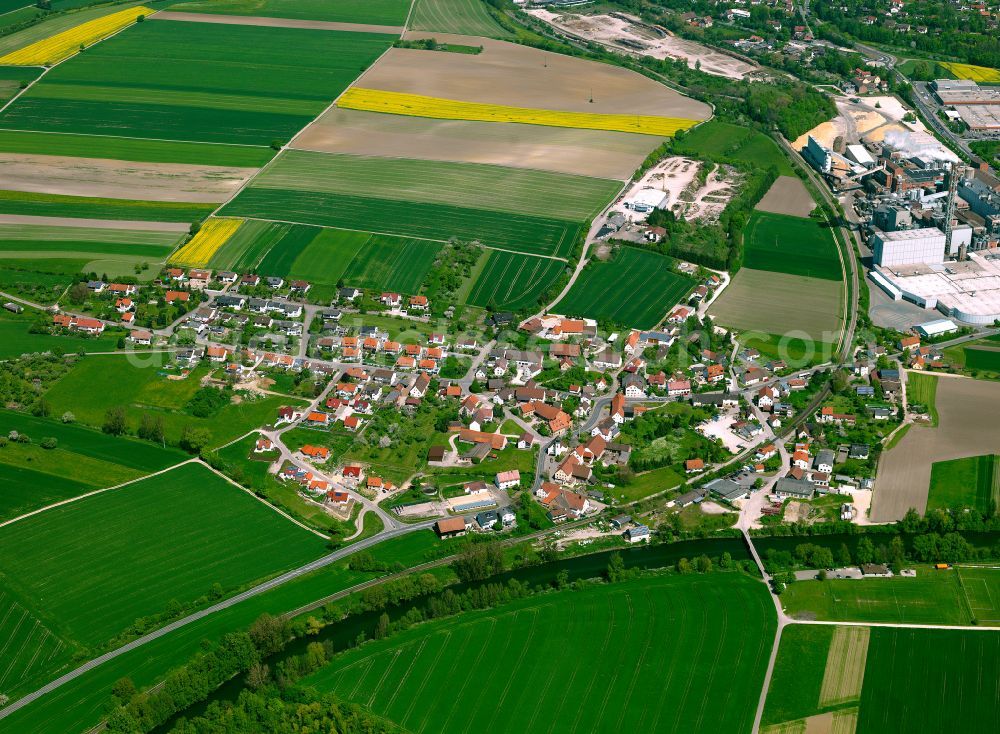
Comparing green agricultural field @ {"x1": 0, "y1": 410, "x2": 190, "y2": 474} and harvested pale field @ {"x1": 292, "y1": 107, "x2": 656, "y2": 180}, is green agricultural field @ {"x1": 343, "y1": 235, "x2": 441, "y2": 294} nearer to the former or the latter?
harvested pale field @ {"x1": 292, "y1": 107, "x2": 656, "y2": 180}

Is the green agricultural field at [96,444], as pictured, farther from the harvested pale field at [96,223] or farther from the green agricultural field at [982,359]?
the green agricultural field at [982,359]

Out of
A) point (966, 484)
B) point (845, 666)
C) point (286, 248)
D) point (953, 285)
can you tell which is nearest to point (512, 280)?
point (286, 248)

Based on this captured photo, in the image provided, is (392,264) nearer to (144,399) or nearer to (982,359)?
(144,399)

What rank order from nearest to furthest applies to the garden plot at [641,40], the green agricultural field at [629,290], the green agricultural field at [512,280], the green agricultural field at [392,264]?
the green agricultural field at [629,290] → the green agricultural field at [512,280] → the green agricultural field at [392,264] → the garden plot at [641,40]

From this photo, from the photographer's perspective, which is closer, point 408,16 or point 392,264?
point 392,264

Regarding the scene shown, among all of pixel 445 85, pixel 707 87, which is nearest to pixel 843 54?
pixel 707 87

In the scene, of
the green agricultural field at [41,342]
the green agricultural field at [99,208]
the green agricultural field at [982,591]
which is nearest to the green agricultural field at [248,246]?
the green agricultural field at [99,208]

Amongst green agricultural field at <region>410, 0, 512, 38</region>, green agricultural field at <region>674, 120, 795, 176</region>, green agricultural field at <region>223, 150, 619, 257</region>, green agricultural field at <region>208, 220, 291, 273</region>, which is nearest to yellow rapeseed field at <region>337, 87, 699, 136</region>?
green agricultural field at <region>674, 120, 795, 176</region>
